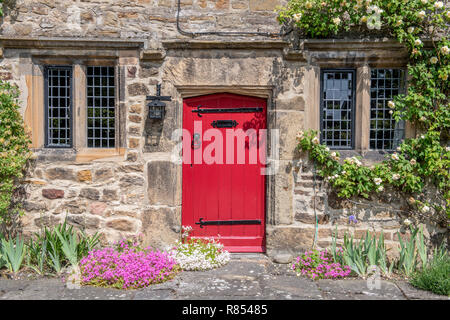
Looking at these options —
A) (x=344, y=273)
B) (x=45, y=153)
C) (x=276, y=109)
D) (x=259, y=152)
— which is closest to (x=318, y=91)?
(x=276, y=109)

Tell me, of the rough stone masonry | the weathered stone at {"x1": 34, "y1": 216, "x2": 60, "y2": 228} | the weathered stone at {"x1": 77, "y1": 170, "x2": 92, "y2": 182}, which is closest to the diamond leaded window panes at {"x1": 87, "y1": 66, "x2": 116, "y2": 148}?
the rough stone masonry

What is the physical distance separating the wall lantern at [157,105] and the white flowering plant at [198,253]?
156 centimetres

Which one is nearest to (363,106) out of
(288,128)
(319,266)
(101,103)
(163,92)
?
(288,128)

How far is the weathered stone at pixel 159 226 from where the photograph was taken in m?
5.33

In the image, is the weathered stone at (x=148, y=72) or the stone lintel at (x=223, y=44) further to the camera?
the weathered stone at (x=148, y=72)

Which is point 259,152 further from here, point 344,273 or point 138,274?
point 138,274

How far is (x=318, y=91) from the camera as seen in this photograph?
5344 millimetres

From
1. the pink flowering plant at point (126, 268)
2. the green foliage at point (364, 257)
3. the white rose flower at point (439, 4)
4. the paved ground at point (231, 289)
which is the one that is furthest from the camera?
the white rose flower at point (439, 4)

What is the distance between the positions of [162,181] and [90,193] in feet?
3.19

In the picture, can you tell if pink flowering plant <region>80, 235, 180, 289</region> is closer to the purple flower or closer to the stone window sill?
the stone window sill

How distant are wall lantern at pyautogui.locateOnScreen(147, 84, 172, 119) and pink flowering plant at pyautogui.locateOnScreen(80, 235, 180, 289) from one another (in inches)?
68.2

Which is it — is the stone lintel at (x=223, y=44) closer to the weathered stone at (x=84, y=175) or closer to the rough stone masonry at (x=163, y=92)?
the rough stone masonry at (x=163, y=92)

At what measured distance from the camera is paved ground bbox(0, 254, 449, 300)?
163 inches

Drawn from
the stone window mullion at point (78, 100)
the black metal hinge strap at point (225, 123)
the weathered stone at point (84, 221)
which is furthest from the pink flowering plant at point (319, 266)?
the stone window mullion at point (78, 100)
